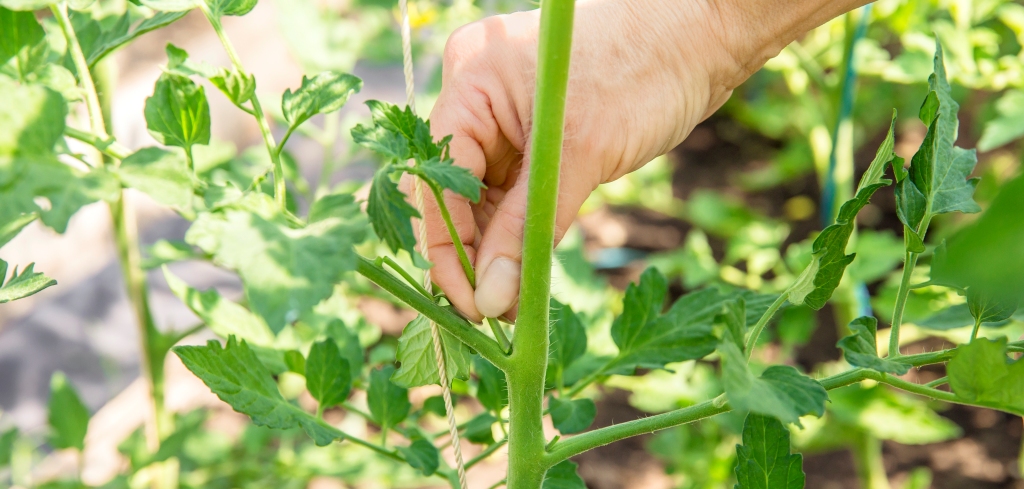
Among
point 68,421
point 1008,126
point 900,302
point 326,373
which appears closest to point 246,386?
point 326,373

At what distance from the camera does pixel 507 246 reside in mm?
593

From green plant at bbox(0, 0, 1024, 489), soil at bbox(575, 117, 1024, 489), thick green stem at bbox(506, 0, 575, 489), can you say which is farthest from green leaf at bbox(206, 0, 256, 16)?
soil at bbox(575, 117, 1024, 489)

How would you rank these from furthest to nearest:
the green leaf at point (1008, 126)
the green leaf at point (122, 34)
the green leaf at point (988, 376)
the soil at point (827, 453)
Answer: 1. the soil at point (827, 453)
2. the green leaf at point (1008, 126)
3. the green leaf at point (122, 34)
4. the green leaf at point (988, 376)

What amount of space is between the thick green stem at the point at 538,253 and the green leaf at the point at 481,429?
13 cm

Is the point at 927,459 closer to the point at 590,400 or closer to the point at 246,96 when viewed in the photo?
the point at 590,400

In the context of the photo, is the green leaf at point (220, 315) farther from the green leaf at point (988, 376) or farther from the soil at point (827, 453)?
the soil at point (827, 453)

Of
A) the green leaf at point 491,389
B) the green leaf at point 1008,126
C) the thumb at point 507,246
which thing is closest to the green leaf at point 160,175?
the thumb at point 507,246

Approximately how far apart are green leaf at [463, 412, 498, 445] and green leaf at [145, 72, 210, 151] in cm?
34

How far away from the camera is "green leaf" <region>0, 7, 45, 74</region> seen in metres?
0.48

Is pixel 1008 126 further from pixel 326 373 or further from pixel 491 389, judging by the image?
pixel 326 373

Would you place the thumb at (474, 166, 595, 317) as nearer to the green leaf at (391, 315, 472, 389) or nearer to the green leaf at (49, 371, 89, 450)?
the green leaf at (391, 315, 472, 389)

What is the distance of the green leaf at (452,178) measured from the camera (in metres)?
0.42

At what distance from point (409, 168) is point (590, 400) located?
31 centimetres

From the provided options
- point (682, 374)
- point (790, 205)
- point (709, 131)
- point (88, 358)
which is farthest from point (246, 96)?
point (709, 131)
